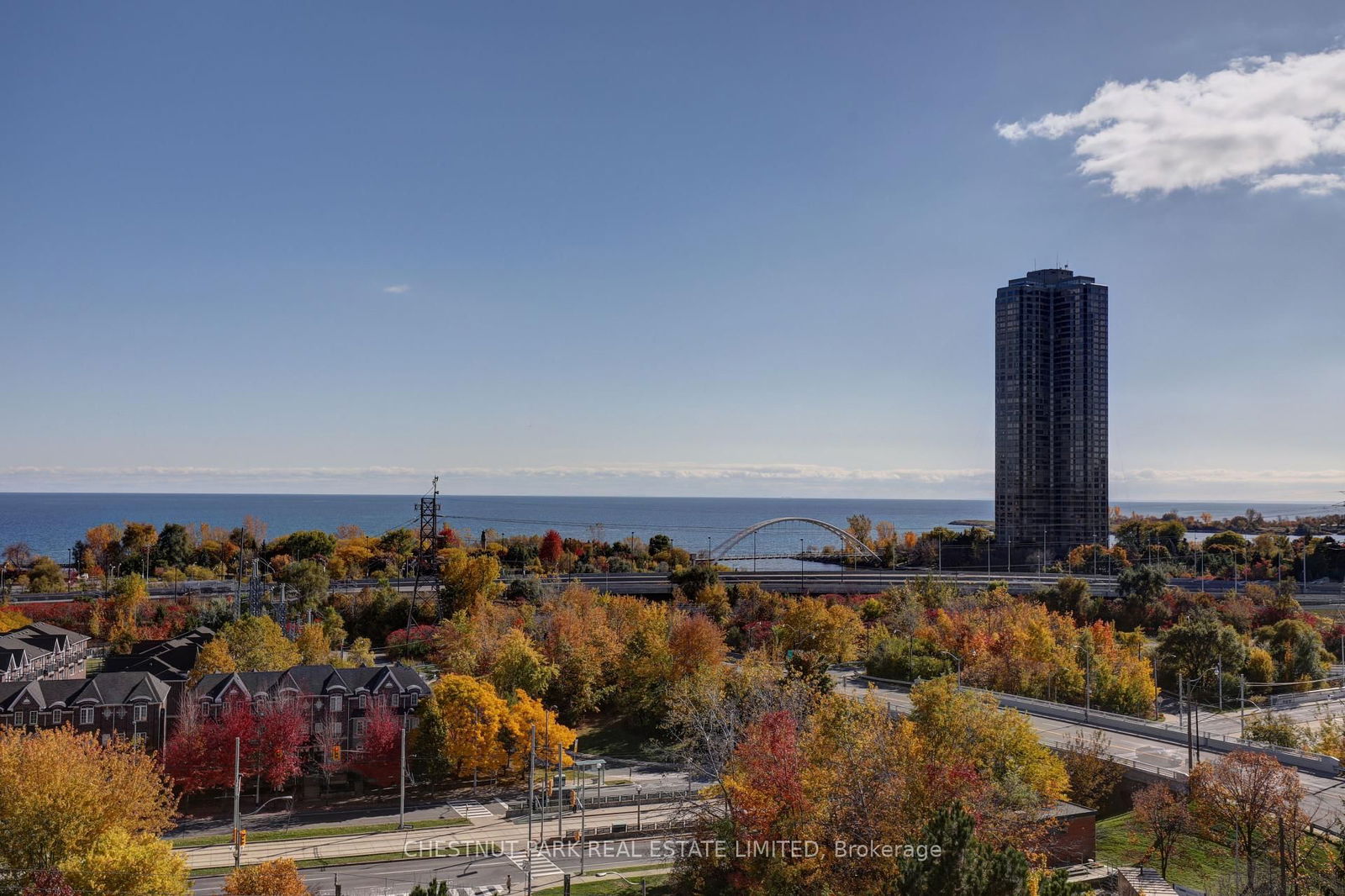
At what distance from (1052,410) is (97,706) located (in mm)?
129149

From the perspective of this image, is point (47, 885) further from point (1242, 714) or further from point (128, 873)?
point (1242, 714)

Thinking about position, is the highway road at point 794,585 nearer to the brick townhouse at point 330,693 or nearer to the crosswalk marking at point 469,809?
the brick townhouse at point 330,693

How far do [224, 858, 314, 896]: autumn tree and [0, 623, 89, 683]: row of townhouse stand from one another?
104 feet

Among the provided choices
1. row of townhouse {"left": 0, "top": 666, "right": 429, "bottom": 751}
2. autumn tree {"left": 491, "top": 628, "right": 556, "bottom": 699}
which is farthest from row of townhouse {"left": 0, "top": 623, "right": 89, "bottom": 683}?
autumn tree {"left": 491, "top": 628, "right": 556, "bottom": 699}

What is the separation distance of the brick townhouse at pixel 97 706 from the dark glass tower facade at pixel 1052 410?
403ft

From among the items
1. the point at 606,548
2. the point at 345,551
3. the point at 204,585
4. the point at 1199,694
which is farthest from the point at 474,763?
the point at 606,548

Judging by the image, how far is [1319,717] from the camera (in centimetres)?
4862

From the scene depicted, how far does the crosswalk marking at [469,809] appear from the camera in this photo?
40094 mm

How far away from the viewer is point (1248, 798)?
99.5 ft

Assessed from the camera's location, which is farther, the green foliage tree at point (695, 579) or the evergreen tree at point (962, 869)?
the green foliage tree at point (695, 579)

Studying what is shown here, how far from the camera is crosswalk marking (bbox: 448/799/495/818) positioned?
40.1 m

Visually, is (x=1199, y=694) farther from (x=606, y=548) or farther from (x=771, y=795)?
(x=606, y=548)

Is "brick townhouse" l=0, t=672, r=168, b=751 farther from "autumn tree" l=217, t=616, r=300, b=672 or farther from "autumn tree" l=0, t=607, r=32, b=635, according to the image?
"autumn tree" l=0, t=607, r=32, b=635

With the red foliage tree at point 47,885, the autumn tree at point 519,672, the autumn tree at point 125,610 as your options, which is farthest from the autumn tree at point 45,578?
the red foliage tree at point 47,885
